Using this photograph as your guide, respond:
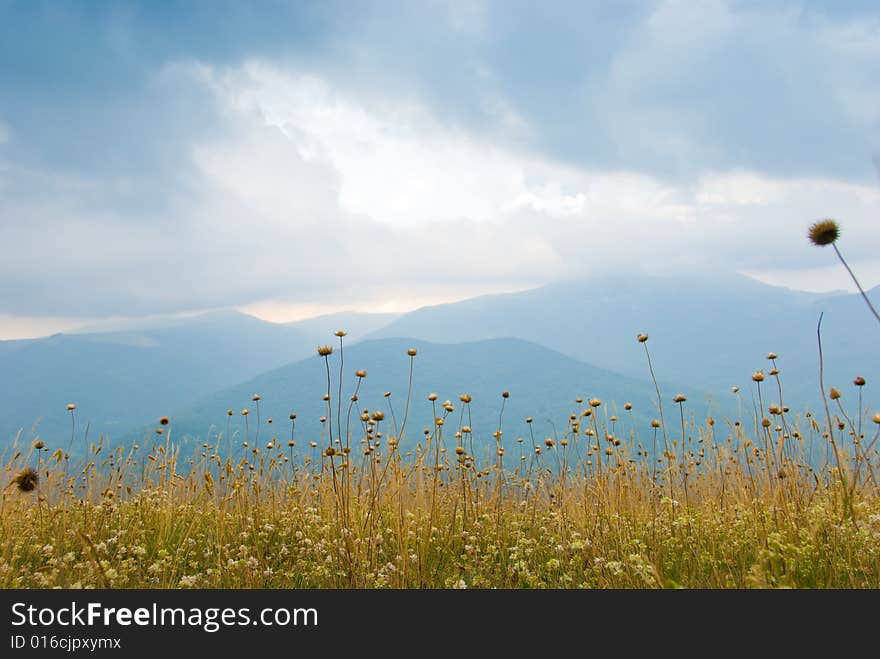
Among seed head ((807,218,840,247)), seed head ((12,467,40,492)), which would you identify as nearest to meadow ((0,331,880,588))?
seed head ((12,467,40,492))

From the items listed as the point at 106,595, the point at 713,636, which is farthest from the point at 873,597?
the point at 106,595

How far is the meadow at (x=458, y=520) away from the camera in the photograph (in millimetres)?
3727

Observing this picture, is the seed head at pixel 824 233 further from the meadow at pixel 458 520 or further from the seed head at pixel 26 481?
the seed head at pixel 26 481

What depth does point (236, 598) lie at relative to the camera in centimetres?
292

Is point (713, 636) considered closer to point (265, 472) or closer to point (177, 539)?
point (177, 539)

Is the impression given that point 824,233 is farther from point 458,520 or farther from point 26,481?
point 26,481

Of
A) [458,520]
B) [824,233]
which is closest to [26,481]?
[458,520]

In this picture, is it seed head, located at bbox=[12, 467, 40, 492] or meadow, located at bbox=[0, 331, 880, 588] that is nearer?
seed head, located at bbox=[12, 467, 40, 492]

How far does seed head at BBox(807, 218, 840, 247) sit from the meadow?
104cm

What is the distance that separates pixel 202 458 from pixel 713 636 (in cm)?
572

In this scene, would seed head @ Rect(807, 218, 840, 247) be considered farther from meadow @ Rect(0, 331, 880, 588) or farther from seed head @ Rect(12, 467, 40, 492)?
seed head @ Rect(12, 467, 40, 492)

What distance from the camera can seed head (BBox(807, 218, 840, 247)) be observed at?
3.40 m

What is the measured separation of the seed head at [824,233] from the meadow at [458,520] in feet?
3.41

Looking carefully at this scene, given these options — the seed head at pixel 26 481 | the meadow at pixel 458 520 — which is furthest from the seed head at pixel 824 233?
the seed head at pixel 26 481
